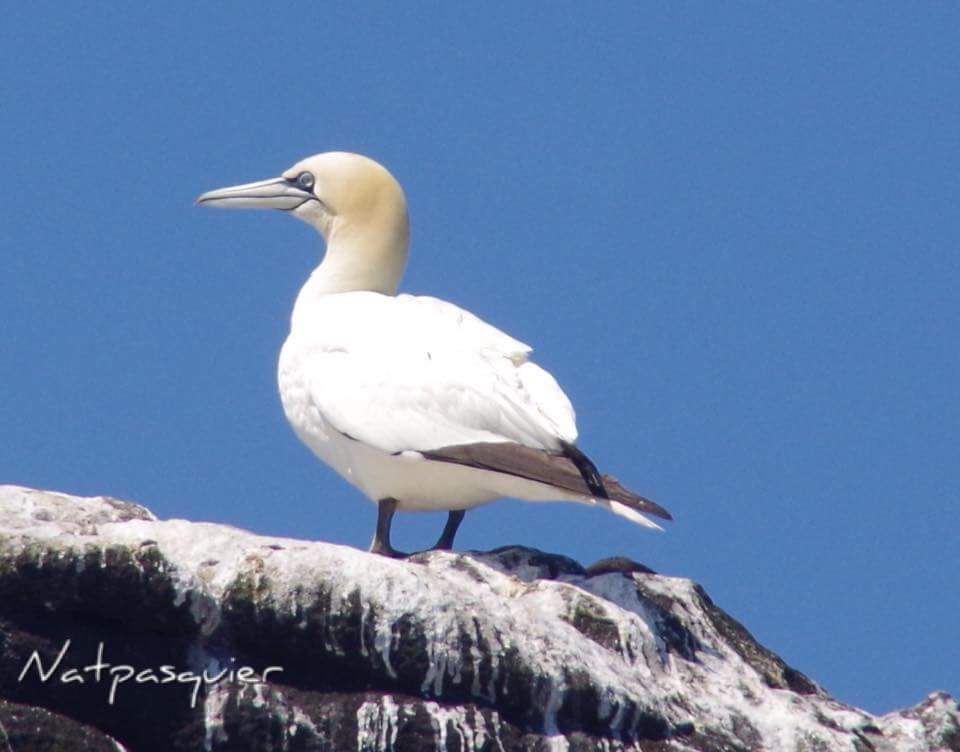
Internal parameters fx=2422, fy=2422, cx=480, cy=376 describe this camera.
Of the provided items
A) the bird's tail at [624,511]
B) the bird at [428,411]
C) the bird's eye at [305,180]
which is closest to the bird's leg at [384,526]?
the bird at [428,411]

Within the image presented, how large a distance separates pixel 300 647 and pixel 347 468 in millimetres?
2317

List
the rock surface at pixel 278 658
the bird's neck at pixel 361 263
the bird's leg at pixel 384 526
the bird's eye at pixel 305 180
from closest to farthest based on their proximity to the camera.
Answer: the rock surface at pixel 278 658 < the bird's leg at pixel 384 526 < the bird's neck at pixel 361 263 < the bird's eye at pixel 305 180

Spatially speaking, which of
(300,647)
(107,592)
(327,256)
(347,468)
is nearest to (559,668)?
(300,647)

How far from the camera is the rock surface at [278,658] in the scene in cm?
842

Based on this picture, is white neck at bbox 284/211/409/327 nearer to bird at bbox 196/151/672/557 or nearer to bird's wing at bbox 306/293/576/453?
bird at bbox 196/151/672/557

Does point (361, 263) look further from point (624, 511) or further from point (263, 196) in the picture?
point (624, 511)

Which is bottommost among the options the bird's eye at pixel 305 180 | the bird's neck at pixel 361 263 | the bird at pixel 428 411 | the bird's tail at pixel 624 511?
the bird's tail at pixel 624 511

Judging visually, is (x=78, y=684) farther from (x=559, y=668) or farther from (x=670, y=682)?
(x=670, y=682)

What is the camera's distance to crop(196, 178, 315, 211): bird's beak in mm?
12789

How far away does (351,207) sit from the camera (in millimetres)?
12406

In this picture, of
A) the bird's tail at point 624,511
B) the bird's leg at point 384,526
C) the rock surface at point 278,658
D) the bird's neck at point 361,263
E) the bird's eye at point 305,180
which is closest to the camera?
the rock surface at point 278,658

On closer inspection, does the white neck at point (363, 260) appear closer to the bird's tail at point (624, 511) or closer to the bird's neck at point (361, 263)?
the bird's neck at point (361, 263)

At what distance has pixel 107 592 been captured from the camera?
848 cm

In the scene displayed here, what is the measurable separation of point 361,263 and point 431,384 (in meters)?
1.91
